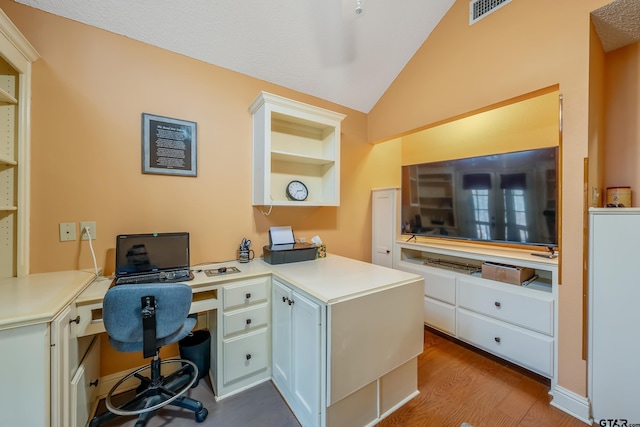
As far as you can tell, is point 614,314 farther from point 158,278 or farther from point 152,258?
point 152,258

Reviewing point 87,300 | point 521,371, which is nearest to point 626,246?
point 521,371

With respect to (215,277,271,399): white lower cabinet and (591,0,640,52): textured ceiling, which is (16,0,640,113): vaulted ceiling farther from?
(215,277,271,399): white lower cabinet

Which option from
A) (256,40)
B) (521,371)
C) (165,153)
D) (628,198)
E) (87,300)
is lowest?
(521,371)

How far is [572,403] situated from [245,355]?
2.09m

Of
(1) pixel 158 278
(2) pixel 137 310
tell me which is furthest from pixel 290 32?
(2) pixel 137 310

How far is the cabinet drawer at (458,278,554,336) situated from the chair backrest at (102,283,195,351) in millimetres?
2204

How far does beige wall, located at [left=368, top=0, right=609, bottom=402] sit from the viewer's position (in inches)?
58.2

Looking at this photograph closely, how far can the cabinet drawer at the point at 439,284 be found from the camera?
2.27m

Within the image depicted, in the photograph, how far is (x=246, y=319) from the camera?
5.42ft

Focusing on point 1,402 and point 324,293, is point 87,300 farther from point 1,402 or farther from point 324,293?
point 324,293

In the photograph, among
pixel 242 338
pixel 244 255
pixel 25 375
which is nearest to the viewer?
pixel 25 375

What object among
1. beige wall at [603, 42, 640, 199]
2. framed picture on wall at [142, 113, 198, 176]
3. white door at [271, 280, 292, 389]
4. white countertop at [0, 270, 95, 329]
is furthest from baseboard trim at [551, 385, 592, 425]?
framed picture on wall at [142, 113, 198, 176]

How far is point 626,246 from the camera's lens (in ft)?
4.41

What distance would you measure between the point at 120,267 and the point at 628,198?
11.2 feet
